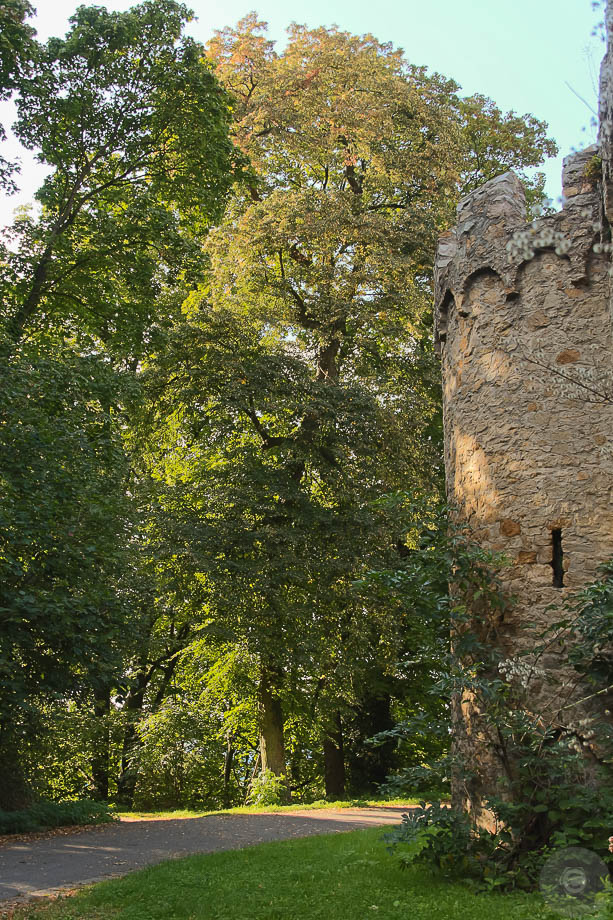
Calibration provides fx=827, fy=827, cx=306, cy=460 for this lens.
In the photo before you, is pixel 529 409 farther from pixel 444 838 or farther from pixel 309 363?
pixel 309 363

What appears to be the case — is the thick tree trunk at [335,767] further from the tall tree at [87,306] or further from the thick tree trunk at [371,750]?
the tall tree at [87,306]

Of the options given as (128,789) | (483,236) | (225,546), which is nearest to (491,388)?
(483,236)

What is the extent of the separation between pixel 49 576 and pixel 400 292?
9.47 meters

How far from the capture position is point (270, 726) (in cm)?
1667

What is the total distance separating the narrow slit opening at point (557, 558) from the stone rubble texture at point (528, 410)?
40mm

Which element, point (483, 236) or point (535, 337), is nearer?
point (535, 337)

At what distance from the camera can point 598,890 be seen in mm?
5762

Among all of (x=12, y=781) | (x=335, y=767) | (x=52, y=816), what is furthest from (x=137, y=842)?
(x=335, y=767)

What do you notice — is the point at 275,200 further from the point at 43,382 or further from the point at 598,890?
the point at 598,890

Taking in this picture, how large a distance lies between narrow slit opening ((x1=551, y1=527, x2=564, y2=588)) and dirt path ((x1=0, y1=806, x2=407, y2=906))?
17.0 ft

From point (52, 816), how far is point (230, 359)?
877 cm

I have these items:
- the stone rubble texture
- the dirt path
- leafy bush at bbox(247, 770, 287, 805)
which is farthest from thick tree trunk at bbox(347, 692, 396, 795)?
the stone rubble texture


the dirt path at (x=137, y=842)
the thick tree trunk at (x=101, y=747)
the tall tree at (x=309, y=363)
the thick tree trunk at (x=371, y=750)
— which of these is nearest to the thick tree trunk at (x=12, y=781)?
the dirt path at (x=137, y=842)

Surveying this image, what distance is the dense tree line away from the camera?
13.4 metres
